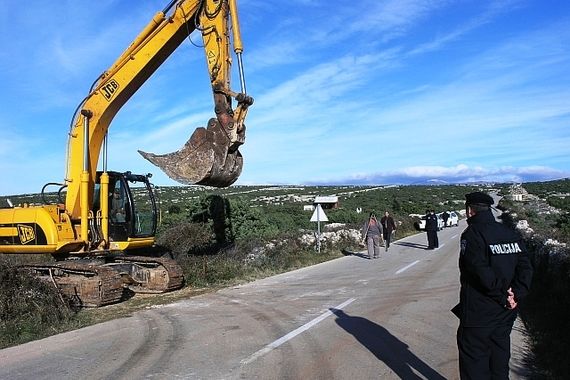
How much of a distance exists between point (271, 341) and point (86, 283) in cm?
530

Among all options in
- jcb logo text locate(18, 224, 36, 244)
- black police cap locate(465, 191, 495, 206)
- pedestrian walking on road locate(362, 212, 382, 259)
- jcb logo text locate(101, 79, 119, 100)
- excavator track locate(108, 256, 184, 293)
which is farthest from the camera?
pedestrian walking on road locate(362, 212, 382, 259)

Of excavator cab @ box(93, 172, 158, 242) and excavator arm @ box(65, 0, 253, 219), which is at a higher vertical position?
excavator arm @ box(65, 0, 253, 219)

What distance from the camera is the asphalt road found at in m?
6.57

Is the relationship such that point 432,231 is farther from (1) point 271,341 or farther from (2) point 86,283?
(1) point 271,341

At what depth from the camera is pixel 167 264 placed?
13398 mm

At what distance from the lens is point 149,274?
13586 millimetres

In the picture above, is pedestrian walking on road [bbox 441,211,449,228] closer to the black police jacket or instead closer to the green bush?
the green bush

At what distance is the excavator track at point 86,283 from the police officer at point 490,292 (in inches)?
335

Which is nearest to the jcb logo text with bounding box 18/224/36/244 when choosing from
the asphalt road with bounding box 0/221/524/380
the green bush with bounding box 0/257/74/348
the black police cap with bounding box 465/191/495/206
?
the green bush with bounding box 0/257/74/348

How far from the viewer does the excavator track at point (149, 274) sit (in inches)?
527

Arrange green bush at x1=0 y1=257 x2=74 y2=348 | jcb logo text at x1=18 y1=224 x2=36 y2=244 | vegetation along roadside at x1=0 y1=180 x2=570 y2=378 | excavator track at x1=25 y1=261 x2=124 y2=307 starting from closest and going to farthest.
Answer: vegetation along roadside at x1=0 y1=180 x2=570 y2=378, green bush at x1=0 y1=257 x2=74 y2=348, excavator track at x1=25 y1=261 x2=124 y2=307, jcb logo text at x1=18 y1=224 x2=36 y2=244

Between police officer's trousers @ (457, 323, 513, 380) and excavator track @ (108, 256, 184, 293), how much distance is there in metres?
9.61

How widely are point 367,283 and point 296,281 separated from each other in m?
2.08

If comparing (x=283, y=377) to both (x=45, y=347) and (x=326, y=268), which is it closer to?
(x=45, y=347)
